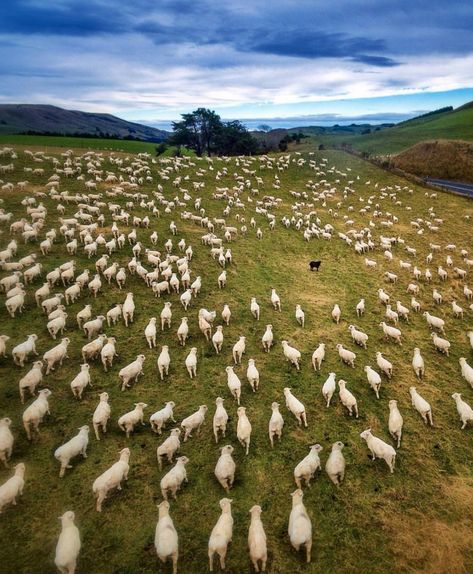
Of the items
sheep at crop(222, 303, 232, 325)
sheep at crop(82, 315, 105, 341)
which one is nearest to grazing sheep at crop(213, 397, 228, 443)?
sheep at crop(222, 303, 232, 325)

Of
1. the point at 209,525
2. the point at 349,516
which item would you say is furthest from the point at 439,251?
the point at 209,525

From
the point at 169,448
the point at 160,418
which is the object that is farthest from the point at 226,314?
the point at 169,448

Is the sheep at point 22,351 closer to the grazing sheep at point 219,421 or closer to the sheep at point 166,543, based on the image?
the grazing sheep at point 219,421

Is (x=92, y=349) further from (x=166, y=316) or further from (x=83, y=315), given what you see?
(x=166, y=316)

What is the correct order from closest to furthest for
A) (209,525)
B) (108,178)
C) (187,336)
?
1. (209,525)
2. (187,336)
3. (108,178)

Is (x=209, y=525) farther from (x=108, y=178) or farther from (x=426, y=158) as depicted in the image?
(x=426, y=158)

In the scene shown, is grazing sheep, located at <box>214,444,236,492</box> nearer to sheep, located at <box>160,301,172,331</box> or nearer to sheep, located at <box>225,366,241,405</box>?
sheep, located at <box>225,366,241,405</box>
